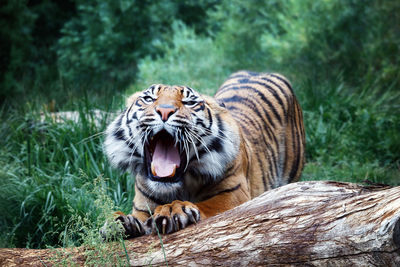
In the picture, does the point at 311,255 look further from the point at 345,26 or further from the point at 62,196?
the point at 345,26

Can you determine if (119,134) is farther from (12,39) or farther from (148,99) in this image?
(12,39)

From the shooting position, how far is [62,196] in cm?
421

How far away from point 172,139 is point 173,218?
0.69 meters

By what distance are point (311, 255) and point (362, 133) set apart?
4389mm

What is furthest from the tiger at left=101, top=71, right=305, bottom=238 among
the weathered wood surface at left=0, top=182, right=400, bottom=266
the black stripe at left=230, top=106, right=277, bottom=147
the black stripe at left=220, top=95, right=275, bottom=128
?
the black stripe at left=220, top=95, right=275, bottom=128

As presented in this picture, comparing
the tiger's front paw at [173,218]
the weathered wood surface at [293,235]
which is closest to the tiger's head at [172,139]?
the tiger's front paw at [173,218]

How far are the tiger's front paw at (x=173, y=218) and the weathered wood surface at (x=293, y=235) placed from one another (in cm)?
4

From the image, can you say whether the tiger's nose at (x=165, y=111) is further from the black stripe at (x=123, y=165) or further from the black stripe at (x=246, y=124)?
the black stripe at (x=246, y=124)

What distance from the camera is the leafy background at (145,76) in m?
4.51

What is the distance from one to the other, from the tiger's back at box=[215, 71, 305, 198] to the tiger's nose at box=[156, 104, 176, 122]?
1.28 metres

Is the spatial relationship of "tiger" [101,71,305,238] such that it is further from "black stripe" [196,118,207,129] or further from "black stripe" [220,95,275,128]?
"black stripe" [220,95,275,128]

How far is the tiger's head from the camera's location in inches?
125

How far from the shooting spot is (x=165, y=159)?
3225mm

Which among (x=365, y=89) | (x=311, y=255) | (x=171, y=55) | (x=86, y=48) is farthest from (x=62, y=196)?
(x=171, y=55)
